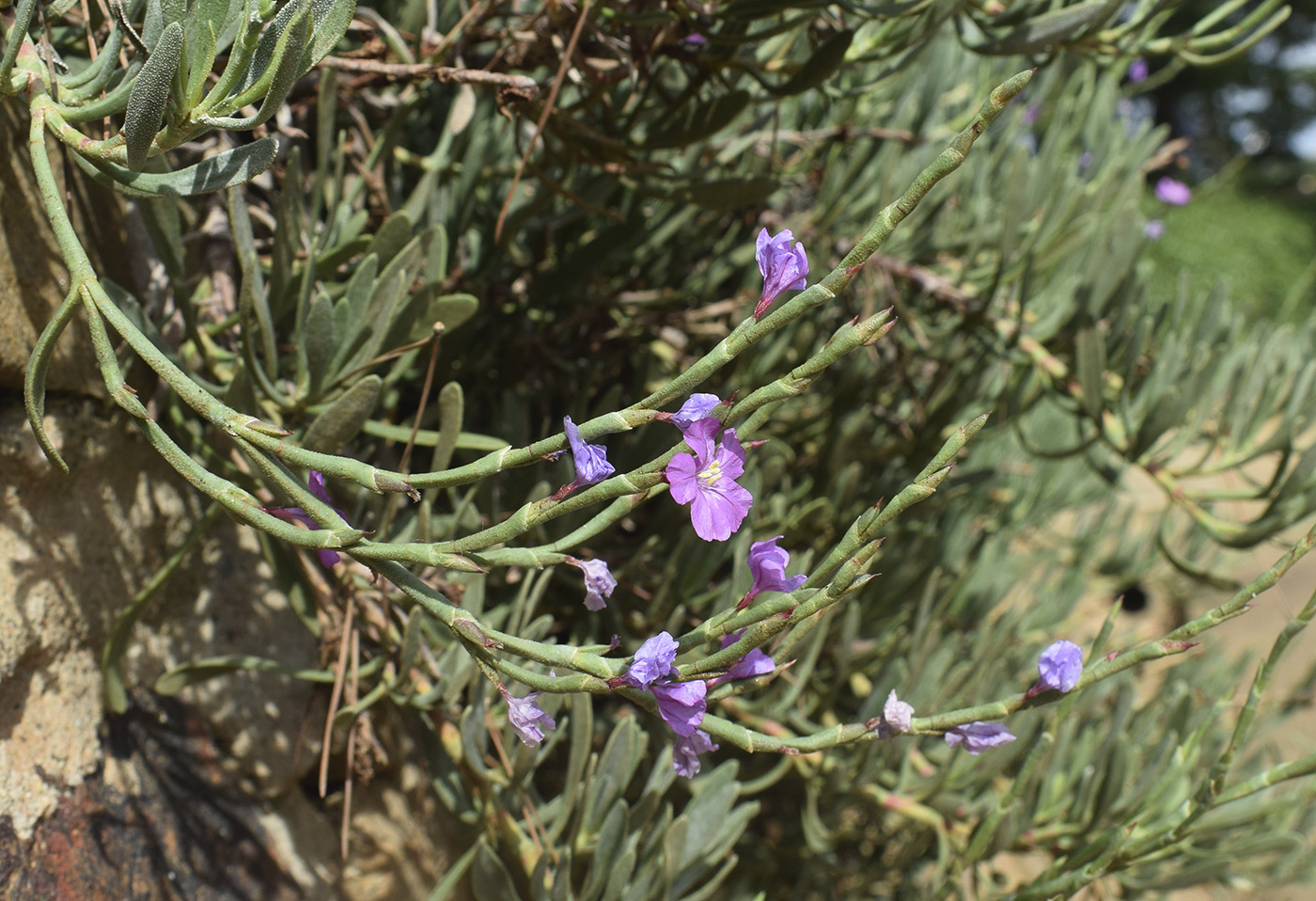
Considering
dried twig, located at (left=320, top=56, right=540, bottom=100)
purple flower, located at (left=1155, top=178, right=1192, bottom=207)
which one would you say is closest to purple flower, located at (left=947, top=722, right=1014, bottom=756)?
dried twig, located at (left=320, top=56, right=540, bottom=100)

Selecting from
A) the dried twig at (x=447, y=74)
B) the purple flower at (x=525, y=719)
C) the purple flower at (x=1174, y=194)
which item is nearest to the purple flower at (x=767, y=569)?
the purple flower at (x=525, y=719)

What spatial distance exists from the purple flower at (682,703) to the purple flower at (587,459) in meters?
0.10

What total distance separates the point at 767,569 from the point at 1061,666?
187 mm

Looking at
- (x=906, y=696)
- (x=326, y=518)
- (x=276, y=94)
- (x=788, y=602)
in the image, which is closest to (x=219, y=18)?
(x=276, y=94)

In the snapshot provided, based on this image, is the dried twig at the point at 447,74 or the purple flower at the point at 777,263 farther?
the dried twig at the point at 447,74

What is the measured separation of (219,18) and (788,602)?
0.43 m

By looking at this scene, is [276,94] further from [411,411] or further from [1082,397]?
[1082,397]

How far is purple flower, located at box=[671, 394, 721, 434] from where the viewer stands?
1.39ft

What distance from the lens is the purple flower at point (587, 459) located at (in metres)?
0.39

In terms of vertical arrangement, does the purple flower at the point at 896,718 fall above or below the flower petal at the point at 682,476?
below

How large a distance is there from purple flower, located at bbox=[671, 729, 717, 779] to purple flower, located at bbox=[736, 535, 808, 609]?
7 cm

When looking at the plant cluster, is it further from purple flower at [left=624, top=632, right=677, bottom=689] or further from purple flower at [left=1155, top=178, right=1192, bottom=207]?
purple flower at [left=1155, top=178, right=1192, bottom=207]

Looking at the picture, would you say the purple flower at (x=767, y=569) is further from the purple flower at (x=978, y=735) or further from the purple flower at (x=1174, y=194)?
the purple flower at (x=1174, y=194)

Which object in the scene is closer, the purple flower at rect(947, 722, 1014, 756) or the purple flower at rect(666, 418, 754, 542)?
the purple flower at rect(666, 418, 754, 542)
